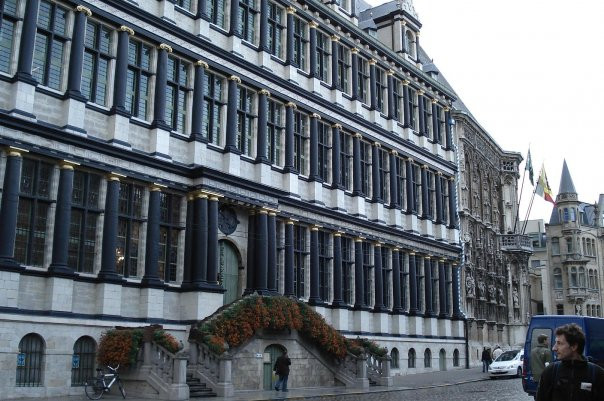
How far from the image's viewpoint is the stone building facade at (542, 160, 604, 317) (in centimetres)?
7794

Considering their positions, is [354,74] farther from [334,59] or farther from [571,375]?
[571,375]

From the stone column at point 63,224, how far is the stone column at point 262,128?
9644 mm

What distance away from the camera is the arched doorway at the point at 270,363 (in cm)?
2638

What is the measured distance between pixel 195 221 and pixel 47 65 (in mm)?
7639

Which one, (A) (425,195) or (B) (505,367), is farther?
(A) (425,195)

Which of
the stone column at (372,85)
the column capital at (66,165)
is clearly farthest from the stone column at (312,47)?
Answer: the column capital at (66,165)

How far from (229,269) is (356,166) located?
36.3 ft

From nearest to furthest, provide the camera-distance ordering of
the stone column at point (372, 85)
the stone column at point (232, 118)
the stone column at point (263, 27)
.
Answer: the stone column at point (232, 118), the stone column at point (263, 27), the stone column at point (372, 85)

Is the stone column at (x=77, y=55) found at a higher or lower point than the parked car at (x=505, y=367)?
higher

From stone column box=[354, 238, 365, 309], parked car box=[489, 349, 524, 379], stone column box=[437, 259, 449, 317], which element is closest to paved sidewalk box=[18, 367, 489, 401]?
parked car box=[489, 349, 524, 379]

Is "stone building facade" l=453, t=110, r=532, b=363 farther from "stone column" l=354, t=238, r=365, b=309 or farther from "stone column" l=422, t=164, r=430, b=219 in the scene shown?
"stone column" l=354, t=238, r=365, b=309

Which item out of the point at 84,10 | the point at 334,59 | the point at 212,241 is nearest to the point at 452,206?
the point at 334,59

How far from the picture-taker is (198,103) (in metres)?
27.8

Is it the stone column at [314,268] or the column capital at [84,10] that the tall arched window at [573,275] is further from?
the column capital at [84,10]
